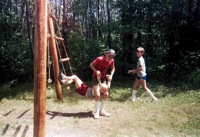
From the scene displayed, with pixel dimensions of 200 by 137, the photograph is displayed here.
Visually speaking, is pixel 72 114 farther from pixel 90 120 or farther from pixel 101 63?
pixel 101 63

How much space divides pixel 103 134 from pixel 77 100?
12.7 ft

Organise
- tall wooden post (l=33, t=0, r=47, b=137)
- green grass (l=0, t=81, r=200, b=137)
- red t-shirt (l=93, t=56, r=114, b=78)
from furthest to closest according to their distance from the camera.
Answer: red t-shirt (l=93, t=56, r=114, b=78) → green grass (l=0, t=81, r=200, b=137) → tall wooden post (l=33, t=0, r=47, b=137)

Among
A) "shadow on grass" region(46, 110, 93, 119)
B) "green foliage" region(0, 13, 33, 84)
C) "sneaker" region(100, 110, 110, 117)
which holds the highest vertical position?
"green foliage" region(0, 13, 33, 84)

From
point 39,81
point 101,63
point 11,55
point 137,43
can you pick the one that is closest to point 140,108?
point 101,63

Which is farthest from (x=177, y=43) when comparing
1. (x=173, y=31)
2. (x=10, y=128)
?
(x=10, y=128)

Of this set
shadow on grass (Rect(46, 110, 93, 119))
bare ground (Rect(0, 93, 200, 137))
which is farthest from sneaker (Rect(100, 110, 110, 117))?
shadow on grass (Rect(46, 110, 93, 119))

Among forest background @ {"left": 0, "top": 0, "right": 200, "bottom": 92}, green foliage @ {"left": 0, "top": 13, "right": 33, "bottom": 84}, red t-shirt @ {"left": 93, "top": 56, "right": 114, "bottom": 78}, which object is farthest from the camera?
green foliage @ {"left": 0, "top": 13, "right": 33, "bottom": 84}

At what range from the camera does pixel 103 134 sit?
758 centimetres

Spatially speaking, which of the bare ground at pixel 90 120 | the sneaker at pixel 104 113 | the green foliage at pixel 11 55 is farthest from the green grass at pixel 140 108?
the green foliage at pixel 11 55

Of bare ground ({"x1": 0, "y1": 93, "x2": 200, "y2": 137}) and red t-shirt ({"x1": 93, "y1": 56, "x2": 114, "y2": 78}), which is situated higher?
red t-shirt ({"x1": 93, "y1": 56, "x2": 114, "y2": 78})

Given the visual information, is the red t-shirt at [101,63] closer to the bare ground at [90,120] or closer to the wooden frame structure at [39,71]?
the bare ground at [90,120]

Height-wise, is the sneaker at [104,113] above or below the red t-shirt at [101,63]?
below

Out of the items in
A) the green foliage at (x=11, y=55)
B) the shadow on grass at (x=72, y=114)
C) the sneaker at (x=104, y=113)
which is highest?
the green foliage at (x=11, y=55)

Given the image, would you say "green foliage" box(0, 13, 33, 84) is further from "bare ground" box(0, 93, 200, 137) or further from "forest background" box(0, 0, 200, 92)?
"bare ground" box(0, 93, 200, 137)
